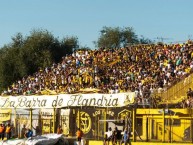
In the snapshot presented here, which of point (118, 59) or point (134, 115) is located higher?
point (118, 59)

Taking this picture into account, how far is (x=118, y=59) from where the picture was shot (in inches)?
2324

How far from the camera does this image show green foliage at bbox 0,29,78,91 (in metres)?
82.2

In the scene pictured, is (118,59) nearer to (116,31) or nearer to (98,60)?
(98,60)

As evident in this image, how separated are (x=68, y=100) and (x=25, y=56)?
4298 cm

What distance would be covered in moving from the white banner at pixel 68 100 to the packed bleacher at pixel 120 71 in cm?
186

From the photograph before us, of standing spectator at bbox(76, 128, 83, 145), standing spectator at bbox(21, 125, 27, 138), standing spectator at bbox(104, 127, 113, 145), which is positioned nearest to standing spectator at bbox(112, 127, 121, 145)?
standing spectator at bbox(104, 127, 113, 145)

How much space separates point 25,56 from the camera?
83.1 m

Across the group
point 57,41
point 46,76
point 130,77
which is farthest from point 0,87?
point 130,77

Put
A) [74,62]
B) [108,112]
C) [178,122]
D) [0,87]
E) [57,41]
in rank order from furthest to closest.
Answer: [57,41] < [0,87] < [74,62] < [108,112] < [178,122]

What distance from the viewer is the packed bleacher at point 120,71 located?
47.8m

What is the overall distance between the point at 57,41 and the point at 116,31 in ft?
45.1

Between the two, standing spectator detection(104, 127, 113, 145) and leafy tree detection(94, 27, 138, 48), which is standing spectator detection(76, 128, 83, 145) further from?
leafy tree detection(94, 27, 138, 48)

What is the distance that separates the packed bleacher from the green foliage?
1750 cm

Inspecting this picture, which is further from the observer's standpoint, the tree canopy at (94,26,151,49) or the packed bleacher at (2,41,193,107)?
the tree canopy at (94,26,151,49)
